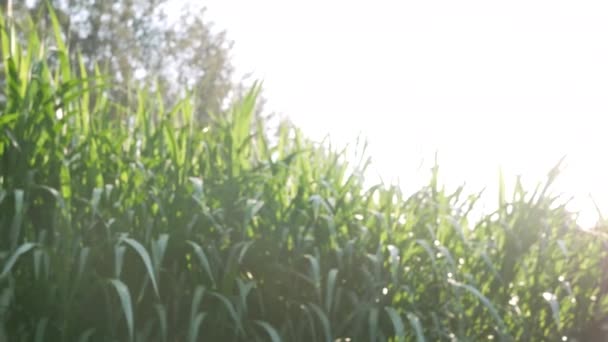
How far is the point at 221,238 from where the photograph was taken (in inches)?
108

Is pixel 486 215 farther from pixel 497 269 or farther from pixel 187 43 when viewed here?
pixel 187 43

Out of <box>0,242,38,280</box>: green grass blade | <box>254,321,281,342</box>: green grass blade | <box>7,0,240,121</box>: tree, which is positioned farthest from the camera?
<box>7,0,240,121</box>: tree

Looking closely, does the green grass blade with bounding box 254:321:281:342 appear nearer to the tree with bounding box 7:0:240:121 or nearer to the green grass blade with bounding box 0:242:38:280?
the green grass blade with bounding box 0:242:38:280

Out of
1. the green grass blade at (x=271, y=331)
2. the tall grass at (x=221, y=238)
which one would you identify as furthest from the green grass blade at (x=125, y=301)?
the green grass blade at (x=271, y=331)

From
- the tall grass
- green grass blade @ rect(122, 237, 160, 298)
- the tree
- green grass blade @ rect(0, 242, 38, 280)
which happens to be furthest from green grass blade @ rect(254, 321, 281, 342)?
the tree

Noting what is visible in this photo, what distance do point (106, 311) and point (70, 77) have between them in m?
0.76

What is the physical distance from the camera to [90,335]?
257 centimetres

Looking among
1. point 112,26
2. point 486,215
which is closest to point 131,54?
point 112,26

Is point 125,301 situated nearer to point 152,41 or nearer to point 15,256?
point 15,256

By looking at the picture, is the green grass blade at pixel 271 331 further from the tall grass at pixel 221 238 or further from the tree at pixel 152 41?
the tree at pixel 152 41

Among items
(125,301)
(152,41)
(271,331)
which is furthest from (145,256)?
(152,41)

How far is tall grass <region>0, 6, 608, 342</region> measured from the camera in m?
2.53

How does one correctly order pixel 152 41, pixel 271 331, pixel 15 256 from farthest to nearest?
pixel 152 41 → pixel 271 331 → pixel 15 256

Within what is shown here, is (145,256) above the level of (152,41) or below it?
below
